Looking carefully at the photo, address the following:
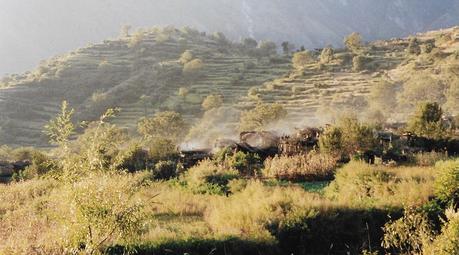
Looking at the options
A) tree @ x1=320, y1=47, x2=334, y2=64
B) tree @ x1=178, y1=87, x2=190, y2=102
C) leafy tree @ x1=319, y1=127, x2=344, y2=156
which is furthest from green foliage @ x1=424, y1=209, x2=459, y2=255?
tree @ x1=320, y1=47, x2=334, y2=64

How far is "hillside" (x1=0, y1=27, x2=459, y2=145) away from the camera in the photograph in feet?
209

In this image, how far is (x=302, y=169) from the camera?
60.5 feet

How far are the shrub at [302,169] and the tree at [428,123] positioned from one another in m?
6.64

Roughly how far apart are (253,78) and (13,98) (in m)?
42.5

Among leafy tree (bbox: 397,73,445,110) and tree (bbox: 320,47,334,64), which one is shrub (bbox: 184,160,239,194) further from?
tree (bbox: 320,47,334,64)

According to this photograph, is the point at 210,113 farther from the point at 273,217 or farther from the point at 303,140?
the point at 273,217

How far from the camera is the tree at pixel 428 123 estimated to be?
23.2 m

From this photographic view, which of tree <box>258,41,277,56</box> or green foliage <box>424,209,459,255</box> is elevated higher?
tree <box>258,41,277,56</box>

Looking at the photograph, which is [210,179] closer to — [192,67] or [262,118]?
[262,118]

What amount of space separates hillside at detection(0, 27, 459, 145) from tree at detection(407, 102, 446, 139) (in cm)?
2285

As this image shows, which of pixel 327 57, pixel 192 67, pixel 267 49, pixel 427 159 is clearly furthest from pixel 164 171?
pixel 267 49

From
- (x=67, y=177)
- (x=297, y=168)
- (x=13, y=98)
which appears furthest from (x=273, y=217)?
(x=13, y=98)

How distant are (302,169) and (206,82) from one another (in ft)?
248

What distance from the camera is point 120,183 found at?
7.66 m
